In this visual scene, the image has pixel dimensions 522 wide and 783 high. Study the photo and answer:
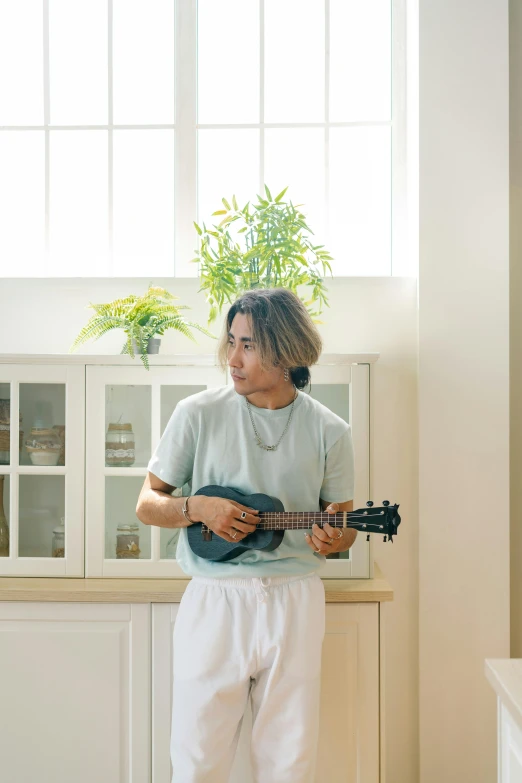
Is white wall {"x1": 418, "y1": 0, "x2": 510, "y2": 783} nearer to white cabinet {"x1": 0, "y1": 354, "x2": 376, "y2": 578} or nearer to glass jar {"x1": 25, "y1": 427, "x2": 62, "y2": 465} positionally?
white cabinet {"x1": 0, "y1": 354, "x2": 376, "y2": 578}

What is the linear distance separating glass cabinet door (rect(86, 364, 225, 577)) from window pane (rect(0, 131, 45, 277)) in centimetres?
86

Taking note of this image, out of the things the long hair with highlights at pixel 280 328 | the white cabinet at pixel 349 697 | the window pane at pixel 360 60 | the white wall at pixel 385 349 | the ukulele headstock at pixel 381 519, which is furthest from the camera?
the window pane at pixel 360 60

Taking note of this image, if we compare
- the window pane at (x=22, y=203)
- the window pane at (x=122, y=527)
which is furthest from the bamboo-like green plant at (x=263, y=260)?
the window pane at (x=22, y=203)

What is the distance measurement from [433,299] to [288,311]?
869mm

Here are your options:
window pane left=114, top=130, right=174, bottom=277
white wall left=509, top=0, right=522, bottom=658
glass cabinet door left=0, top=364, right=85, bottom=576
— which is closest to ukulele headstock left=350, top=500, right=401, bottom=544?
glass cabinet door left=0, top=364, right=85, bottom=576

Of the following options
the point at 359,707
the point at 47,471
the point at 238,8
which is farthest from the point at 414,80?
the point at 359,707

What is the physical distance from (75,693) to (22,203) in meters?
1.81

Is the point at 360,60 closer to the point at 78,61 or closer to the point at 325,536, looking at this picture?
the point at 78,61

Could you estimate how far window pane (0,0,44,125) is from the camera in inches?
107

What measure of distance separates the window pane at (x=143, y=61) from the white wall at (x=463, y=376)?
96cm

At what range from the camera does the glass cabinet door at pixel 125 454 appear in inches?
83.2

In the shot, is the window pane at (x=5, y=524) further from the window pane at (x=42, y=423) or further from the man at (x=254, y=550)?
the man at (x=254, y=550)

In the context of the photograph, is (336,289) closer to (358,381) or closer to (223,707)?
(358,381)

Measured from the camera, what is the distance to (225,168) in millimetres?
2678
